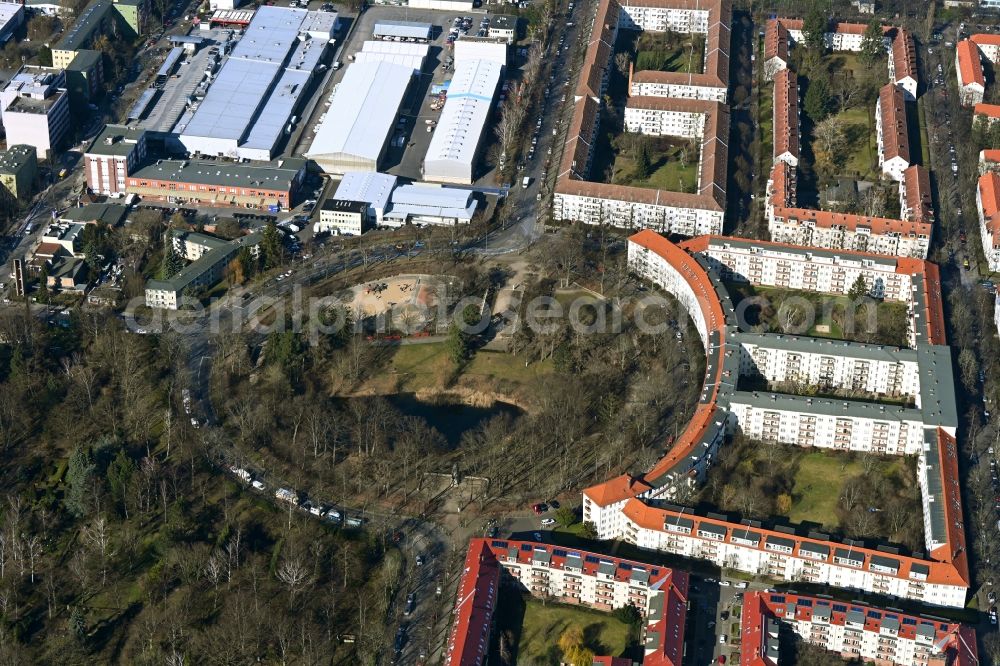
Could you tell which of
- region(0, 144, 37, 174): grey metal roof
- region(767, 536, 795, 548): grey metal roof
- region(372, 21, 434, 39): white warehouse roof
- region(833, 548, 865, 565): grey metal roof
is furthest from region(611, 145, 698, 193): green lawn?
region(0, 144, 37, 174): grey metal roof

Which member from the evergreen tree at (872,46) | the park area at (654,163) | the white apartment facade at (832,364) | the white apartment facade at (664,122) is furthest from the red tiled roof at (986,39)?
the white apartment facade at (832,364)

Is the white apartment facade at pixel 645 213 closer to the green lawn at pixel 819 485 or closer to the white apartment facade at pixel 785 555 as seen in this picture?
the green lawn at pixel 819 485

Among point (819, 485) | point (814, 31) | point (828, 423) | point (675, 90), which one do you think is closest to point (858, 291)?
point (828, 423)

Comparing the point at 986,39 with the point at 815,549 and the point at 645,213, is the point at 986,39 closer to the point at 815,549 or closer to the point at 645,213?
the point at 645,213

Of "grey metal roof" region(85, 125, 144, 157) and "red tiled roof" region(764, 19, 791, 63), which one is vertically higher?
"red tiled roof" region(764, 19, 791, 63)

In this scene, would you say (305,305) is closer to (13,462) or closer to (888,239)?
(13,462)

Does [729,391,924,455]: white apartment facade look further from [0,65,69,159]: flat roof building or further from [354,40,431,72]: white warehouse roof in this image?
[0,65,69,159]: flat roof building
